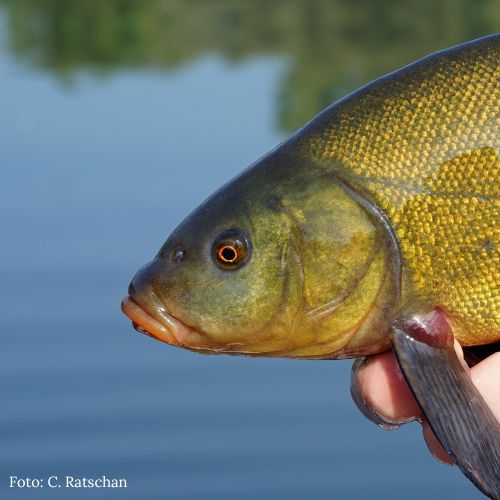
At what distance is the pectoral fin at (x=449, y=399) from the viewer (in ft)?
13.0

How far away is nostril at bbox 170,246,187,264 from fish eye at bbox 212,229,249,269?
0.11 m

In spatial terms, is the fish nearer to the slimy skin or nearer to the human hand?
the slimy skin

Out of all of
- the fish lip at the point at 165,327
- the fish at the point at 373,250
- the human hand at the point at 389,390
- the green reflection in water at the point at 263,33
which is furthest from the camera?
the green reflection in water at the point at 263,33

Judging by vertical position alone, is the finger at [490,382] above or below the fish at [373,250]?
below

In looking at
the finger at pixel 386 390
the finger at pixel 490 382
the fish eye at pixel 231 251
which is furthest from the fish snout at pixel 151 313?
the finger at pixel 490 382

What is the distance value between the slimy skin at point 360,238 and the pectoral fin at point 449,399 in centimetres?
7

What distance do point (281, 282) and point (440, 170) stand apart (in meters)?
0.63

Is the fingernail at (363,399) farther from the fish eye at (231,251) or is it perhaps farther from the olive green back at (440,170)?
the fish eye at (231,251)

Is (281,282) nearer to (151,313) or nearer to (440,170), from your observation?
(151,313)

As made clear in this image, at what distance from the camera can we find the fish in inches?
161

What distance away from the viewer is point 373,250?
4.13 metres

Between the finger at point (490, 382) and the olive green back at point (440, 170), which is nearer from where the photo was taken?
the olive green back at point (440, 170)

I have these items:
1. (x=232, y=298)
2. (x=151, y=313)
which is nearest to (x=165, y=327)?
(x=151, y=313)

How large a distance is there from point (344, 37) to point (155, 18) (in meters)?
7.22
